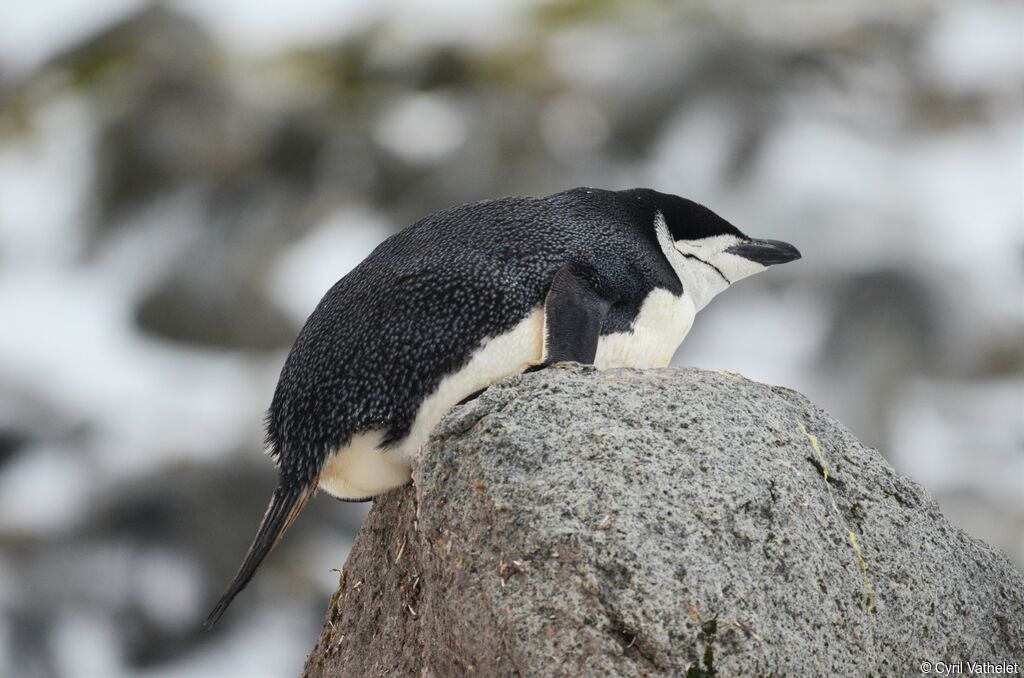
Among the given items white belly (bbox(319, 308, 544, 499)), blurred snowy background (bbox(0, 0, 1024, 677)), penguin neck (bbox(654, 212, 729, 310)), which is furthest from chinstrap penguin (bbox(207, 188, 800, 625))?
blurred snowy background (bbox(0, 0, 1024, 677))

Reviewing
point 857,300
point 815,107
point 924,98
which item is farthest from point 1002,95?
point 857,300

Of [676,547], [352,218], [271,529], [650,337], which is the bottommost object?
[352,218]

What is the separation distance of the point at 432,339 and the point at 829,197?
653 centimetres

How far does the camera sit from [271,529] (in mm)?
2227

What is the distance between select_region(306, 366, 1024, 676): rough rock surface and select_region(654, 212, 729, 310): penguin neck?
0.48 m

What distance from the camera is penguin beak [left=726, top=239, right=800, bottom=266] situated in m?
2.76

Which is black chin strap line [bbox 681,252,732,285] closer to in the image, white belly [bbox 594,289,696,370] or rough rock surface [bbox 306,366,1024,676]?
white belly [bbox 594,289,696,370]

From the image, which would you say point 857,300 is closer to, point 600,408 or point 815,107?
point 815,107

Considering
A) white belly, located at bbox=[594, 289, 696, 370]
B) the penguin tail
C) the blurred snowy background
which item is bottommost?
the blurred snowy background

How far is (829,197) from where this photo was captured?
8.27 meters

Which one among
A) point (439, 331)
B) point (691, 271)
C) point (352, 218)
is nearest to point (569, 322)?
point (439, 331)

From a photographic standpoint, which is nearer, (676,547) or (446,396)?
(676,547)

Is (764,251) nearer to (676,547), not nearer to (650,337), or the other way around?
(650,337)

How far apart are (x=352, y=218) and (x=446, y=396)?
6119 mm
